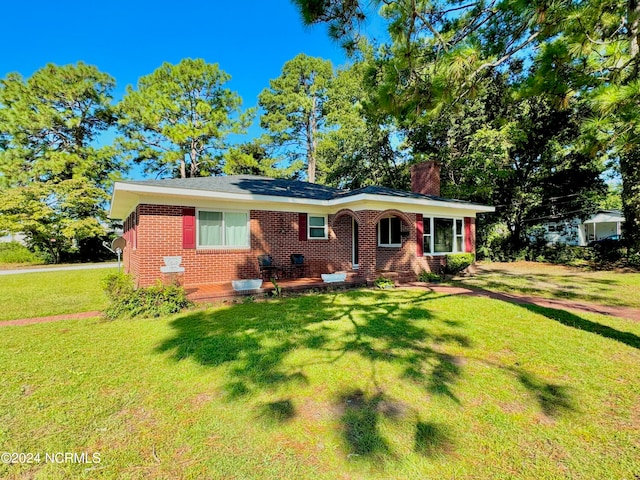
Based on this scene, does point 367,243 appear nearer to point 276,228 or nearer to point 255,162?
point 276,228

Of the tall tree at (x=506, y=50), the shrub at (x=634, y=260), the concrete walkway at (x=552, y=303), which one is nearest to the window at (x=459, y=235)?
the concrete walkway at (x=552, y=303)

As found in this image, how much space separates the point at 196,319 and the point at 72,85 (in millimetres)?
27431

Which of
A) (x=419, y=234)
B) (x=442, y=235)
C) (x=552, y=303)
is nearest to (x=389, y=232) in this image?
(x=419, y=234)

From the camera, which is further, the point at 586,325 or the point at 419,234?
the point at 419,234

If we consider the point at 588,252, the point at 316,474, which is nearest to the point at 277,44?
the point at 588,252

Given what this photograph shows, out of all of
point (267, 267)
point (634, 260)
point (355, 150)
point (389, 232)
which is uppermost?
point (355, 150)

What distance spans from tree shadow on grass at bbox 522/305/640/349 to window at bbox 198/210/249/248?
7.99m

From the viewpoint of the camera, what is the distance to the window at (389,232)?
12.5 meters

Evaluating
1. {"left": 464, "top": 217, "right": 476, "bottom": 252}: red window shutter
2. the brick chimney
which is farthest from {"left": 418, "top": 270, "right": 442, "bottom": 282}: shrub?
the brick chimney

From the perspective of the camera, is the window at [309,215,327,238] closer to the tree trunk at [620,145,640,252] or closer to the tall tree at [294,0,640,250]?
the tall tree at [294,0,640,250]

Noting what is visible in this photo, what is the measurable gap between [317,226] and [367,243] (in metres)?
2.15

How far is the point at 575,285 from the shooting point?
33.6 ft

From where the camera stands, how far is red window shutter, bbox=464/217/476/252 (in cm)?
1373

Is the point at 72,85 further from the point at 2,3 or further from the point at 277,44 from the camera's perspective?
the point at 277,44
